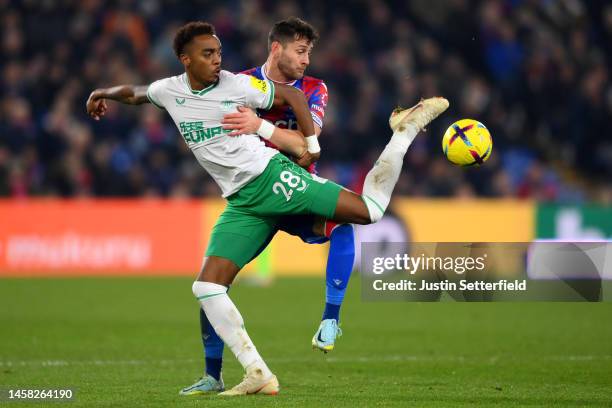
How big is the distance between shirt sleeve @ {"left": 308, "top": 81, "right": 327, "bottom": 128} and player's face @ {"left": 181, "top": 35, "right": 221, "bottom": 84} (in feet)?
3.06

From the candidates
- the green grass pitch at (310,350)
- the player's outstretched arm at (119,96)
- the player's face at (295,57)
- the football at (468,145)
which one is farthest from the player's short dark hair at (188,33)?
the green grass pitch at (310,350)

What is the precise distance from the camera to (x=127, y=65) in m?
18.8

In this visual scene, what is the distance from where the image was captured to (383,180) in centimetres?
716

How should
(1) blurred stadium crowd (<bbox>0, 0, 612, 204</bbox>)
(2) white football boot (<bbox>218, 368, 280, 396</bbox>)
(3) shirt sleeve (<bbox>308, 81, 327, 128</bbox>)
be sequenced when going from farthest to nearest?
(1) blurred stadium crowd (<bbox>0, 0, 612, 204</bbox>)
(3) shirt sleeve (<bbox>308, 81, 327, 128</bbox>)
(2) white football boot (<bbox>218, 368, 280, 396</bbox>)

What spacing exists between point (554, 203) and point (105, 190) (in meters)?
7.26

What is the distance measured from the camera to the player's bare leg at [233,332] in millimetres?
6973

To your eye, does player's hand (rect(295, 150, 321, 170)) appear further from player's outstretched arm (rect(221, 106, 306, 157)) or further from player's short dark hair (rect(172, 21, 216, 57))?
player's short dark hair (rect(172, 21, 216, 57))

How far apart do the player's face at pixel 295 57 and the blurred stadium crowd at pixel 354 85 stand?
1083cm

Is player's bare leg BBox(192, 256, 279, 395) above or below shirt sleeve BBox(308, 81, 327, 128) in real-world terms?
below

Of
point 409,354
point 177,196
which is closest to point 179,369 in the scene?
point 409,354

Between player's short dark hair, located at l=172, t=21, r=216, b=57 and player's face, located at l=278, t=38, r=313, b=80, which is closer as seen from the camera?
player's short dark hair, located at l=172, t=21, r=216, b=57

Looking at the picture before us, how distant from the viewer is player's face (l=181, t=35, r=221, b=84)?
698 cm

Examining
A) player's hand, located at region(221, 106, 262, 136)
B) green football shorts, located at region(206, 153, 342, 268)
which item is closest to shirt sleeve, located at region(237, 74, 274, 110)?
player's hand, located at region(221, 106, 262, 136)

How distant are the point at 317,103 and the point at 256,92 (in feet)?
2.72
